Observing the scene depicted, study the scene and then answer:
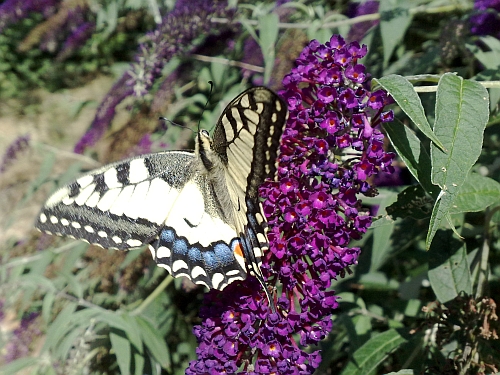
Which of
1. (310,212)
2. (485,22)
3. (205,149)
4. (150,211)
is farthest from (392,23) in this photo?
(150,211)

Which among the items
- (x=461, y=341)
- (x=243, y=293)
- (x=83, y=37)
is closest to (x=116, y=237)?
(x=243, y=293)

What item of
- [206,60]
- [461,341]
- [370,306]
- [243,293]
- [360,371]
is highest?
[206,60]

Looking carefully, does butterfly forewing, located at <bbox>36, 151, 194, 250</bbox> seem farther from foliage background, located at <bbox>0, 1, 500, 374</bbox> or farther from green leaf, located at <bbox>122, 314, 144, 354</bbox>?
green leaf, located at <bbox>122, 314, 144, 354</bbox>

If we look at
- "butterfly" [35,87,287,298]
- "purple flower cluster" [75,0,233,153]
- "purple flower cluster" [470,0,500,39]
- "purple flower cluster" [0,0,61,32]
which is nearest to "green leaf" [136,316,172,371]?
"butterfly" [35,87,287,298]

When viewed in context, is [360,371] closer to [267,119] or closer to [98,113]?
[267,119]

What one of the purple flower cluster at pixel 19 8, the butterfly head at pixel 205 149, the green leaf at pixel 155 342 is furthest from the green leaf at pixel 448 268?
the purple flower cluster at pixel 19 8

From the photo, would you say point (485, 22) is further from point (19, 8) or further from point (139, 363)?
point (19, 8)

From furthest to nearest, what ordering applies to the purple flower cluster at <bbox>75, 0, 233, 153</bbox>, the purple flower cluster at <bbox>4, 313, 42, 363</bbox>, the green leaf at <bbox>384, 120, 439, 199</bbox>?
the purple flower cluster at <bbox>4, 313, 42, 363</bbox>
the purple flower cluster at <bbox>75, 0, 233, 153</bbox>
the green leaf at <bbox>384, 120, 439, 199</bbox>
